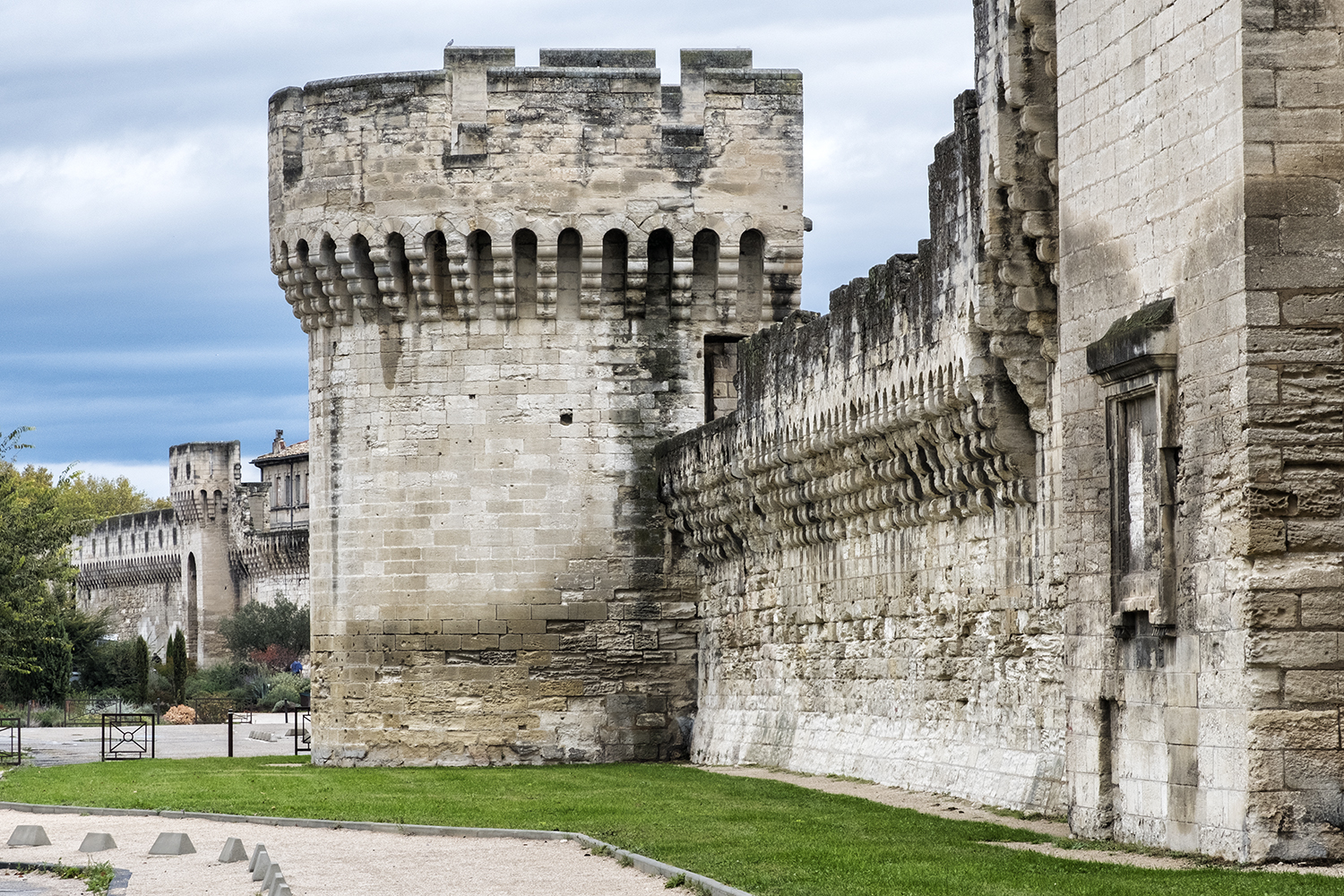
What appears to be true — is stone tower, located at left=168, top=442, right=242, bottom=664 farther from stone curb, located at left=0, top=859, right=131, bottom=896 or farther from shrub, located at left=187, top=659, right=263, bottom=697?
stone curb, located at left=0, top=859, right=131, bottom=896

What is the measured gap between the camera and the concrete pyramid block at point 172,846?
43.2 feet

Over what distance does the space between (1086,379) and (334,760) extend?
1330 centimetres

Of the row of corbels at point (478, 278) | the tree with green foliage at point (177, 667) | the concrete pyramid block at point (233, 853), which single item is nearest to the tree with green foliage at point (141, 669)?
the tree with green foliage at point (177, 667)

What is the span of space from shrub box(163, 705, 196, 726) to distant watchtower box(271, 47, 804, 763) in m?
23.1

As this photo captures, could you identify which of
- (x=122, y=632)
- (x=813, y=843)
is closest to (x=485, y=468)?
(x=813, y=843)

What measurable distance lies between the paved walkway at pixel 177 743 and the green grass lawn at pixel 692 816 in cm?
423

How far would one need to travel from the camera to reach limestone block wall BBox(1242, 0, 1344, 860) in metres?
9.75

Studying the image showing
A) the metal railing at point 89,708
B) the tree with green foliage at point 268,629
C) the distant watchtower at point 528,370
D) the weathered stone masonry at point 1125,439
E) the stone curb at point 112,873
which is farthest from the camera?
the tree with green foliage at point 268,629

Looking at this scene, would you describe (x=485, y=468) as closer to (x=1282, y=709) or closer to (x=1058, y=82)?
(x=1058, y=82)

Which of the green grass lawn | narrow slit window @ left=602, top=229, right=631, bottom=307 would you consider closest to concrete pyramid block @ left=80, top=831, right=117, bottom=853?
the green grass lawn

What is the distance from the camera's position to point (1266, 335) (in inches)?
391

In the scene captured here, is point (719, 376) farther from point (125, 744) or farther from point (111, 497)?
point (111, 497)

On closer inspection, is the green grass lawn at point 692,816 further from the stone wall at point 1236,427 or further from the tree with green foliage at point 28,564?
the tree with green foliage at point 28,564

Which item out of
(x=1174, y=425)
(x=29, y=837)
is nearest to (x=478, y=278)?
(x=29, y=837)
